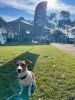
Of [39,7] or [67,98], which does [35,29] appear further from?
[67,98]

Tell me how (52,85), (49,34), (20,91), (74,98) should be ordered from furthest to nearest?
(49,34), (52,85), (20,91), (74,98)

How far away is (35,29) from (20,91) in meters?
87.7

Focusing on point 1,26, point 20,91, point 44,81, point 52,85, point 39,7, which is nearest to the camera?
point 20,91

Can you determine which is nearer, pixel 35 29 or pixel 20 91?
pixel 20 91

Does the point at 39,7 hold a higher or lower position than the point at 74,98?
higher

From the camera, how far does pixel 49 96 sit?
8.48m

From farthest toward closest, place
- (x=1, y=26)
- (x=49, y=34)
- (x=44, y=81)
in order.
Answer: (x=49, y=34) < (x=1, y=26) < (x=44, y=81)

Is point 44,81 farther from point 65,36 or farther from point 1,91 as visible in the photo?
point 65,36

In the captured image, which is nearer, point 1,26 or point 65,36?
point 1,26

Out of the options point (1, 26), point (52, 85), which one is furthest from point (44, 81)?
point (1, 26)

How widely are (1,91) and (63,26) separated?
402 ft

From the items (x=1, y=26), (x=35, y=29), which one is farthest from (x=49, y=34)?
(x=1, y=26)

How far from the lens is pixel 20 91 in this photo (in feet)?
29.0

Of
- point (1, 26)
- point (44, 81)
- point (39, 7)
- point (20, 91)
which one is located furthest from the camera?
point (39, 7)
